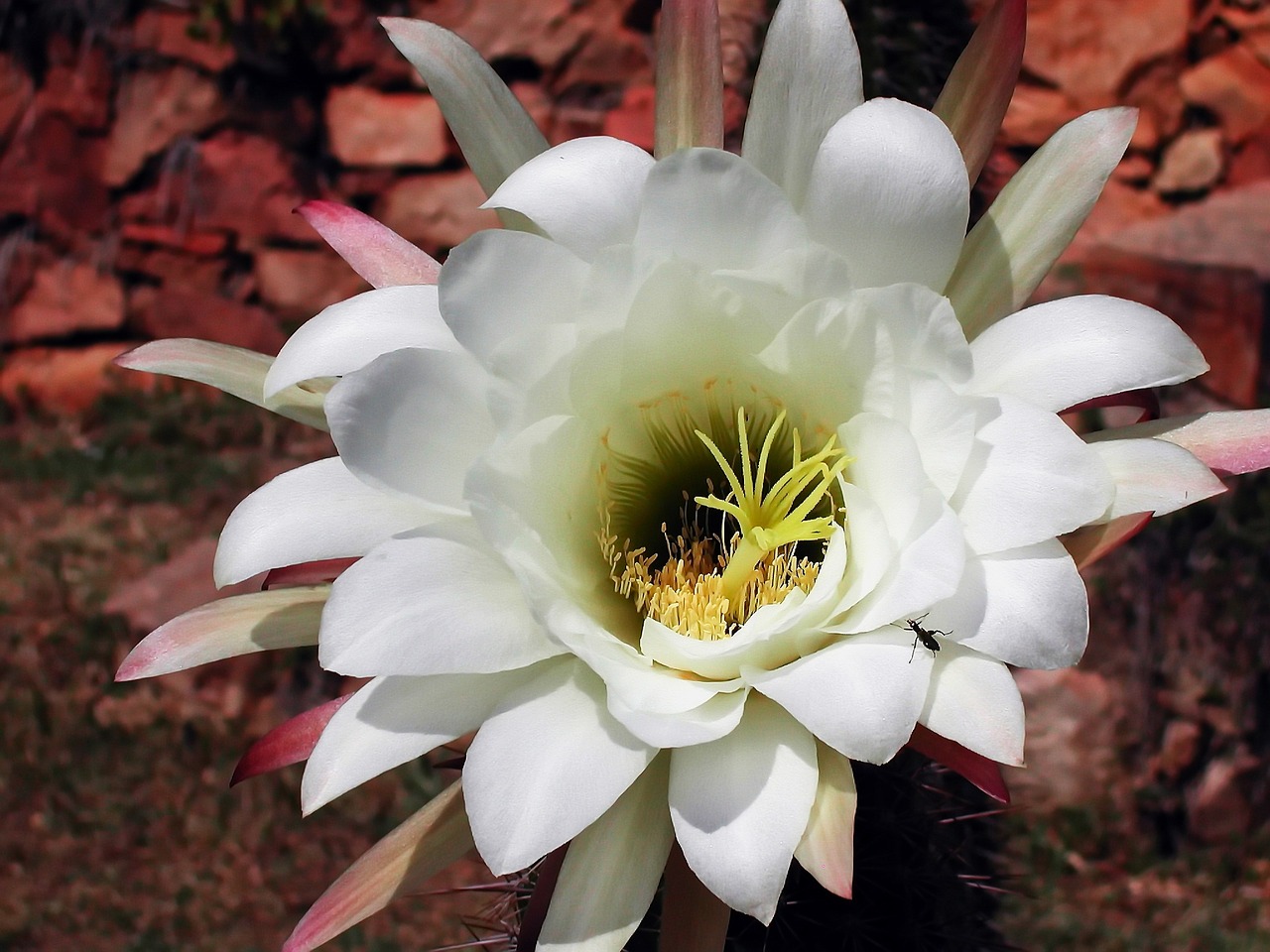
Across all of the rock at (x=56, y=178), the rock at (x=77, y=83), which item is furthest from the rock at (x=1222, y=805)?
the rock at (x=77, y=83)

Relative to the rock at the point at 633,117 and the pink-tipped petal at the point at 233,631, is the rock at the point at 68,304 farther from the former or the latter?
the pink-tipped petal at the point at 233,631

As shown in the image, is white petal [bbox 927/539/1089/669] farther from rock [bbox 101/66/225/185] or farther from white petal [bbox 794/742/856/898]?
rock [bbox 101/66/225/185]

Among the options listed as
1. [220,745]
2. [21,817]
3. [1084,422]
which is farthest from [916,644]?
[21,817]

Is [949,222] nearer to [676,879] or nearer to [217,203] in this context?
[676,879]

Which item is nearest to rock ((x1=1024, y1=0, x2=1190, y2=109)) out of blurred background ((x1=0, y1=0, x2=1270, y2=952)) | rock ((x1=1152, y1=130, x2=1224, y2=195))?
blurred background ((x1=0, y1=0, x2=1270, y2=952))

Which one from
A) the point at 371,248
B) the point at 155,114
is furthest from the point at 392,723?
the point at 155,114

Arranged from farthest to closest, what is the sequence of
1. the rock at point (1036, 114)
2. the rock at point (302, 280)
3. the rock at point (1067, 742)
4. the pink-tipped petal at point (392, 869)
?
1. the rock at point (302, 280)
2. the rock at point (1036, 114)
3. the rock at point (1067, 742)
4. the pink-tipped petal at point (392, 869)

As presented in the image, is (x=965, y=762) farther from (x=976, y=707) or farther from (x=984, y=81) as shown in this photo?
(x=984, y=81)
